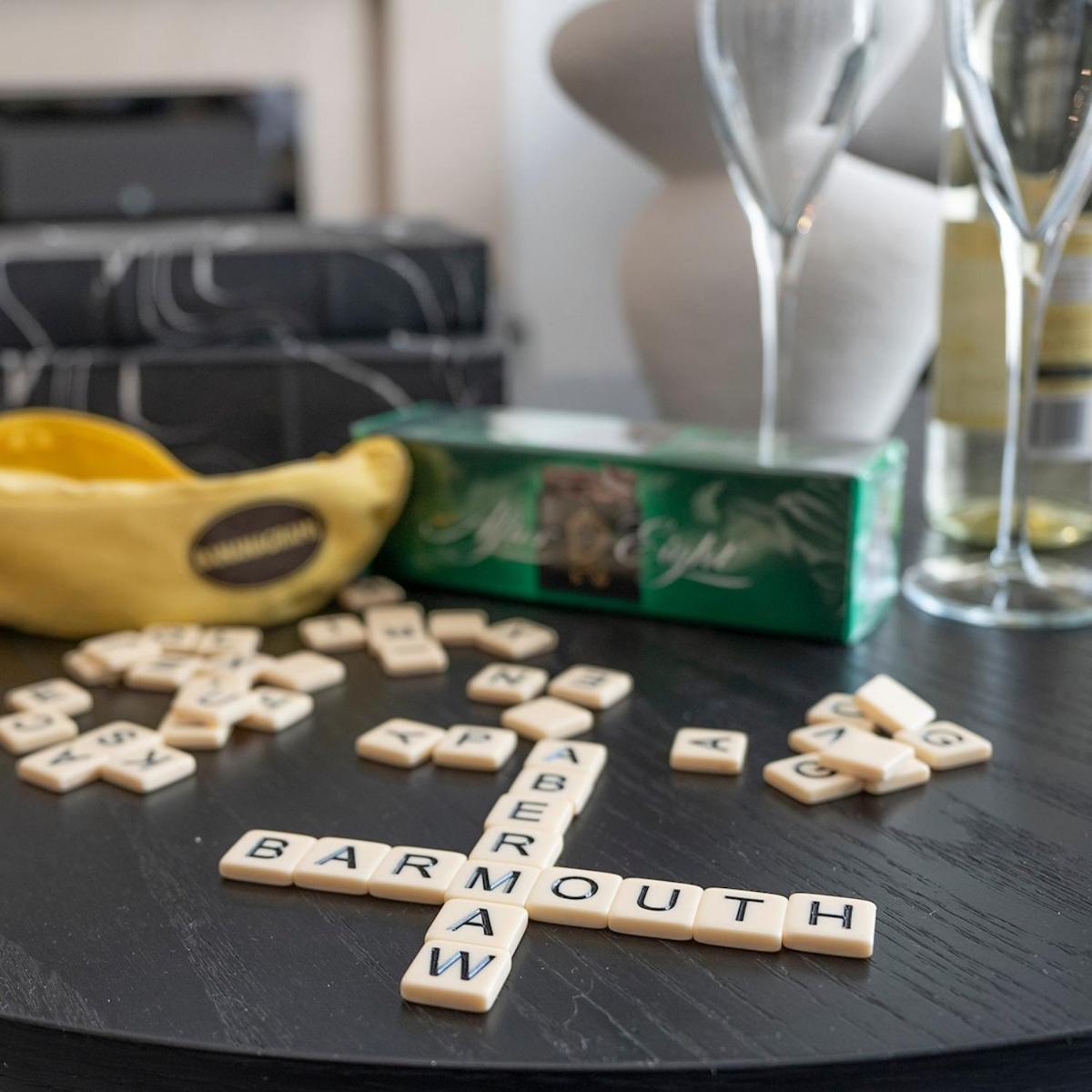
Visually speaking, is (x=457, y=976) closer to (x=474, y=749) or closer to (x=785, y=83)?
(x=474, y=749)

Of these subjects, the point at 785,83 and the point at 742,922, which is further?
the point at 785,83

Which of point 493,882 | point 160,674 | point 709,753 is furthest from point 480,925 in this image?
point 160,674

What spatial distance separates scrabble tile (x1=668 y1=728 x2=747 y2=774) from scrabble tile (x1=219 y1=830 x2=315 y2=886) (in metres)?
0.13

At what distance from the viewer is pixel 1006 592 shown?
583 mm

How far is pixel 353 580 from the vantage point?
2.09ft

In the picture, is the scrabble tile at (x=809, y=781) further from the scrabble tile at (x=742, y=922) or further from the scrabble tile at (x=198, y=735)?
the scrabble tile at (x=198, y=735)

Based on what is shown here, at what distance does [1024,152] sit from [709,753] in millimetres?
Answer: 263

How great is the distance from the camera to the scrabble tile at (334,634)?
55 centimetres

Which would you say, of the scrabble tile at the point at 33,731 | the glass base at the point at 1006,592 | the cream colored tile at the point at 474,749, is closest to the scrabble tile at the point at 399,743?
the cream colored tile at the point at 474,749

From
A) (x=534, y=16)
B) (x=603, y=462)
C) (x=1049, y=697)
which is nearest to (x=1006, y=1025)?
(x=1049, y=697)

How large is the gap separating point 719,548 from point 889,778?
0.55ft

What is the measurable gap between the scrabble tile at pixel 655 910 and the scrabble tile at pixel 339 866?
69 millimetres

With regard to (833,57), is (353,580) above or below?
below

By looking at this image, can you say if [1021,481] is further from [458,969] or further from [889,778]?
[458,969]
